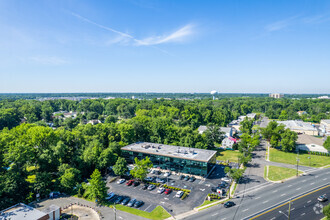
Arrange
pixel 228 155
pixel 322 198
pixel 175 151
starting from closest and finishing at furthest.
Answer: pixel 322 198 → pixel 175 151 → pixel 228 155

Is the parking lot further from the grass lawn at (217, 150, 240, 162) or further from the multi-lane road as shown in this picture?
the grass lawn at (217, 150, 240, 162)

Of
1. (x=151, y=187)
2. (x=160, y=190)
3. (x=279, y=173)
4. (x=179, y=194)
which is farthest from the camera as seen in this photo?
(x=279, y=173)

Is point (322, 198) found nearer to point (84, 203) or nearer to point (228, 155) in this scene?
point (228, 155)

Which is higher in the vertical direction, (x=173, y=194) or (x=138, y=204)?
(x=138, y=204)

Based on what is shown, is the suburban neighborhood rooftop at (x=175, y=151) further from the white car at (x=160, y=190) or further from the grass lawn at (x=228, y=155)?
the grass lawn at (x=228, y=155)

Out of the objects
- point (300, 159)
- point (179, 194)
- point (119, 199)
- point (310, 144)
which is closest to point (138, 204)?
point (119, 199)

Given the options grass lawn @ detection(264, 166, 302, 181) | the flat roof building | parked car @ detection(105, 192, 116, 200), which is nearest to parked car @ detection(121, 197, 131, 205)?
parked car @ detection(105, 192, 116, 200)
